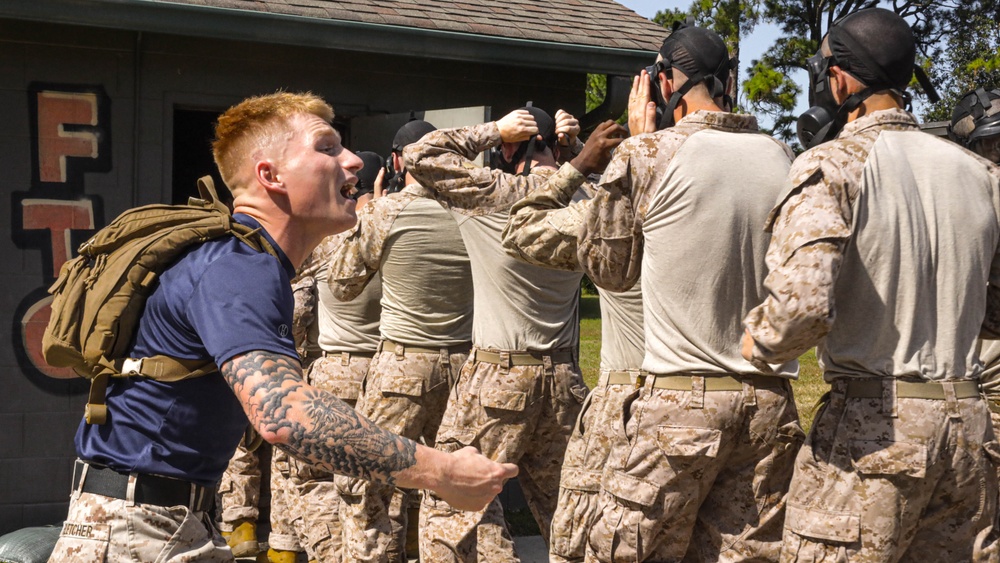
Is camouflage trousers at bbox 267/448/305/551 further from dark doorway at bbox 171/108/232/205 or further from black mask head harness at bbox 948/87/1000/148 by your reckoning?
dark doorway at bbox 171/108/232/205

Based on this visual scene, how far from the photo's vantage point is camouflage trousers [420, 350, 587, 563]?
544 centimetres

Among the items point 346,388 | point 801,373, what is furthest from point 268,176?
point 801,373

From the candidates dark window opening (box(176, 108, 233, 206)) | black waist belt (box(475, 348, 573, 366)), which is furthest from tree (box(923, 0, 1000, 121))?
black waist belt (box(475, 348, 573, 366))

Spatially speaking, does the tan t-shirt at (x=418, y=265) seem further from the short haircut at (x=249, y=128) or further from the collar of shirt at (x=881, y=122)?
the short haircut at (x=249, y=128)

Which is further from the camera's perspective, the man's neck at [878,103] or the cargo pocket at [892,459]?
the man's neck at [878,103]

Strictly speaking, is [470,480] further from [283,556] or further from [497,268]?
[283,556]

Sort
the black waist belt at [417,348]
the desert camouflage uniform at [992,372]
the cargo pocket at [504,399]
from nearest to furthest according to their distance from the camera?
the desert camouflage uniform at [992,372]
the cargo pocket at [504,399]
the black waist belt at [417,348]

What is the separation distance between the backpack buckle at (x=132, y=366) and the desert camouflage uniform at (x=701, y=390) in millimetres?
1702

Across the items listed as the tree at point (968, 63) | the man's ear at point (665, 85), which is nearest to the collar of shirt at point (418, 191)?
the man's ear at point (665, 85)

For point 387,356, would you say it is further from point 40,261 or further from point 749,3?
point 749,3

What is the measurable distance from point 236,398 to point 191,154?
10.0m

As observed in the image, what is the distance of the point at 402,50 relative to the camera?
310 inches

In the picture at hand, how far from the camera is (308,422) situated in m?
2.49

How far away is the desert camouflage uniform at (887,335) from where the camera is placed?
3422 mm
